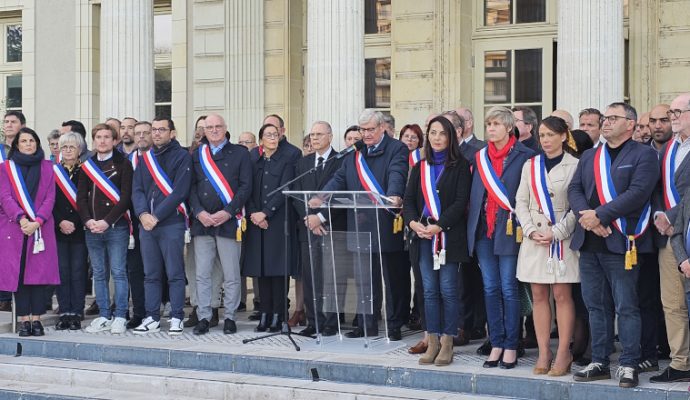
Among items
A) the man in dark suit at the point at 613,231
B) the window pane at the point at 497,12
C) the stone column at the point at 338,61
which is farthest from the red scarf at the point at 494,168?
the window pane at the point at 497,12

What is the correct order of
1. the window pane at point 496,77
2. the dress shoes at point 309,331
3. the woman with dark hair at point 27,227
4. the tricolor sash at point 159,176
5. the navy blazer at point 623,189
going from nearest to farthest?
the navy blazer at point 623,189, the dress shoes at point 309,331, the tricolor sash at point 159,176, the woman with dark hair at point 27,227, the window pane at point 496,77

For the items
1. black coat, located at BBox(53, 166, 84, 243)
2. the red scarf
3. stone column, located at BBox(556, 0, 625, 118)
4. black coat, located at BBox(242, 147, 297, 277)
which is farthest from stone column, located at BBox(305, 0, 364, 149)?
the red scarf

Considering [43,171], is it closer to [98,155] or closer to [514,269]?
[98,155]

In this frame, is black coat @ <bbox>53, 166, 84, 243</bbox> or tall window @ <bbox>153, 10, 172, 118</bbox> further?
tall window @ <bbox>153, 10, 172, 118</bbox>

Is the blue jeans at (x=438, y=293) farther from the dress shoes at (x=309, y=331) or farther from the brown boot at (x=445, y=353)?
the dress shoes at (x=309, y=331)

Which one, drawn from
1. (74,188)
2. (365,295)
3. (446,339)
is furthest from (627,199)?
(74,188)

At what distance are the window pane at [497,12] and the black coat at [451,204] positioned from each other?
7.32m

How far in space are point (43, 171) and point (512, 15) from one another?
7.66 meters

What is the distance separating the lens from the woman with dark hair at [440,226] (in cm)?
924

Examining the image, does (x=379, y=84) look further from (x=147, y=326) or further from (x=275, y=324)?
(x=147, y=326)

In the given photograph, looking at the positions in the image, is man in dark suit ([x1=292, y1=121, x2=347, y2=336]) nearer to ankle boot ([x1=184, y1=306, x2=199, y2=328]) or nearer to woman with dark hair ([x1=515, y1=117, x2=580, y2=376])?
ankle boot ([x1=184, y1=306, x2=199, y2=328])

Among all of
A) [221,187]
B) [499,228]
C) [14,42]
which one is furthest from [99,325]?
[14,42]

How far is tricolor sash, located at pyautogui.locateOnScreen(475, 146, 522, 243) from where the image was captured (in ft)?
29.7

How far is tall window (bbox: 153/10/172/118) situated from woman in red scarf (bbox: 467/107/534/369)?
10382 mm
